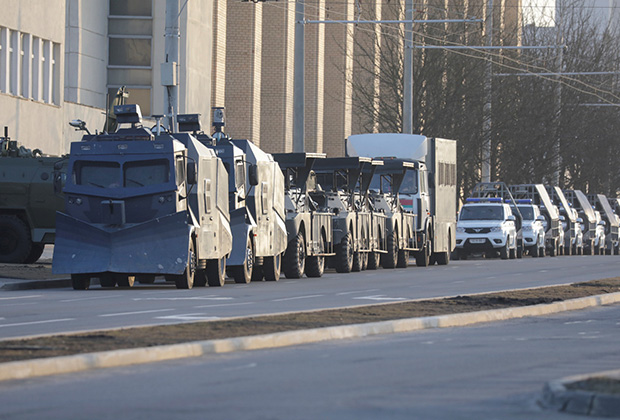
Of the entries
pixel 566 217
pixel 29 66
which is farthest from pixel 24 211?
pixel 566 217

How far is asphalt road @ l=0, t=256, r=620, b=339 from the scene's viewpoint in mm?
16703

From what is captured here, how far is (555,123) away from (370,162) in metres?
30.6

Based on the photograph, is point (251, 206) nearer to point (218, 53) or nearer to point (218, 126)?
point (218, 126)

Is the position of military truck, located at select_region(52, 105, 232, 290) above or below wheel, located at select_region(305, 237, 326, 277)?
above

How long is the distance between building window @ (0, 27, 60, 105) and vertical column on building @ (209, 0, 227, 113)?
1091 centimetres

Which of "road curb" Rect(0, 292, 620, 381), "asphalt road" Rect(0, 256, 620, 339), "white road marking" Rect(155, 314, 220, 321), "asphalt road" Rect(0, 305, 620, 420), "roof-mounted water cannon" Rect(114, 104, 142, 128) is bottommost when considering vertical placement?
"asphalt road" Rect(0, 305, 620, 420)

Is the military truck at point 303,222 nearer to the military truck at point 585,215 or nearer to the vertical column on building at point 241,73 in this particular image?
the vertical column on building at point 241,73

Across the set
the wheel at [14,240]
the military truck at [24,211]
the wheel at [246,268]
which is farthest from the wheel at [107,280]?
the wheel at [14,240]

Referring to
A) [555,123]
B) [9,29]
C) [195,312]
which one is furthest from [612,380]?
[555,123]

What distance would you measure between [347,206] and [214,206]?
936cm

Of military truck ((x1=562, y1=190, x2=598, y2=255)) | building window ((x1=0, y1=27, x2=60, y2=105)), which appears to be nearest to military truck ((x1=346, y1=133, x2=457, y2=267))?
building window ((x1=0, y1=27, x2=60, y2=105))

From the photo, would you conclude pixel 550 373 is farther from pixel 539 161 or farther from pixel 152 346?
pixel 539 161

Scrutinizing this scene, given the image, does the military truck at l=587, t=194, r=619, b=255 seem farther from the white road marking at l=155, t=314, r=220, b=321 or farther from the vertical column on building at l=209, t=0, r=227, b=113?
the white road marking at l=155, t=314, r=220, b=321

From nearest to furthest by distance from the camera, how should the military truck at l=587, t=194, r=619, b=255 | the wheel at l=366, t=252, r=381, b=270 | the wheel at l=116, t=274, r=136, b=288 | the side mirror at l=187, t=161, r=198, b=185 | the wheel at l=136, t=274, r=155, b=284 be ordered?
the side mirror at l=187, t=161, r=198, b=185
the wheel at l=116, t=274, r=136, b=288
the wheel at l=136, t=274, r=155, b=284
the wheel at l=366, t=252, r=381, b=270
the military truck at l=587, t=194, r=619, b=255
